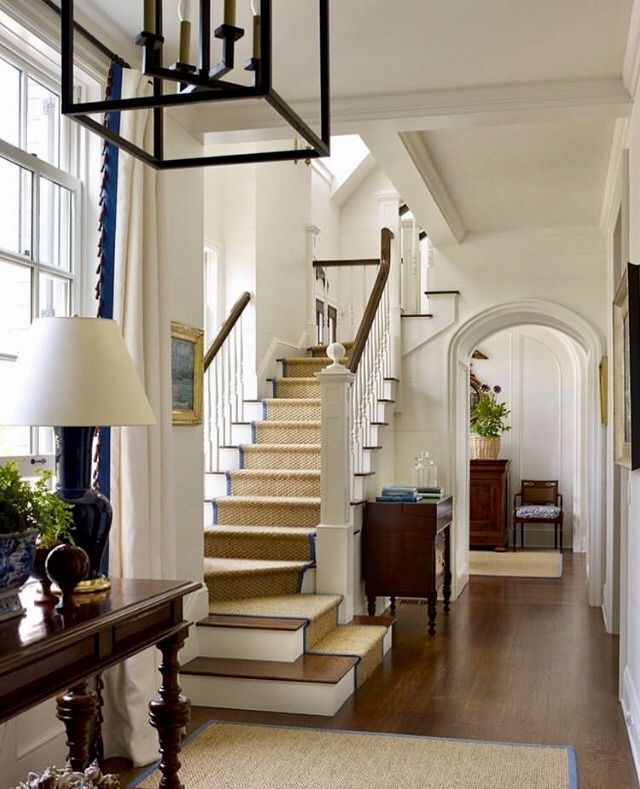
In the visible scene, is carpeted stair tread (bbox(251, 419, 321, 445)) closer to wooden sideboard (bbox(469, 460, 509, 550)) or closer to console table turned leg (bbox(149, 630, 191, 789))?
console table turned leg (bbox(149, 630, 191, 789))

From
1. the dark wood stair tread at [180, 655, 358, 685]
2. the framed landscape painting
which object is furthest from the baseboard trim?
the dark wood stair tread at [180, 655, 358, 685]

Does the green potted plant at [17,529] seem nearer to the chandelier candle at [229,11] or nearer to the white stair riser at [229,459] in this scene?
the chandelier candle at [229,11]

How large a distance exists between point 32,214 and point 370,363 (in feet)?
13.1

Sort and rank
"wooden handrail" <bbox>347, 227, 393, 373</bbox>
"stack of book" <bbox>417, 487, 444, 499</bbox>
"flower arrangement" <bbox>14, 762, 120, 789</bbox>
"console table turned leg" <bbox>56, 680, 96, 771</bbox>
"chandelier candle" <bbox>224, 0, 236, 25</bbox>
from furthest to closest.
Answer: "stack of book" <bbox>417, 487, 444, 499</bbox>
"wooden handrail" <bbox>347, 227, 393, 373</bbox>
"console table turned leg" <bbox>56, 680, 96, 771</bbox>
"flower arrangement" <bbox>14, 762, 120, 789</bbox>
"chandelier candle" <bbox>224, 0, 236, 25</bbox>

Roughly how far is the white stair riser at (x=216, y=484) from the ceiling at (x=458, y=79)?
244cm

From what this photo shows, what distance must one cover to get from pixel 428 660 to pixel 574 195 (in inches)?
136

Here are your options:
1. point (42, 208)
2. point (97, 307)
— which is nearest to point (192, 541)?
point (97, 307)

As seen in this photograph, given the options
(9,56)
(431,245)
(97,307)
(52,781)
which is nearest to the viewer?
(52,781)

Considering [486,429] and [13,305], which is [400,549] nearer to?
[13,305]

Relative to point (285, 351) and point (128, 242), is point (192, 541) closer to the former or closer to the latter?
point (128, 242)

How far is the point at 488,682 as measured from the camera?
5.43 meters

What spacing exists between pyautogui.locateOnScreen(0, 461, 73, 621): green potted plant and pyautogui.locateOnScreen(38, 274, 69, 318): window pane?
148 centimetres

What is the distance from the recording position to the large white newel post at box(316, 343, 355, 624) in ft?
19.9

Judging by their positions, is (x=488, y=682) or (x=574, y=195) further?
(x=574, y=195)
